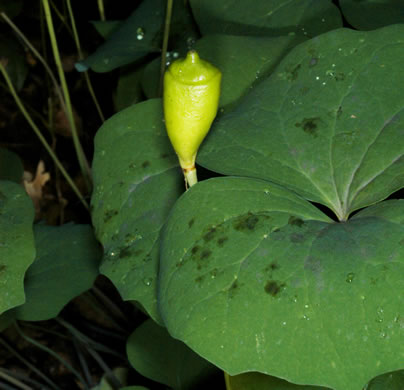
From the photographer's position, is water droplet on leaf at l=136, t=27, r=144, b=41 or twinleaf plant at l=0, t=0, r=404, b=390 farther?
water droplet on leaf at l=136, t=27, r=144, b=41

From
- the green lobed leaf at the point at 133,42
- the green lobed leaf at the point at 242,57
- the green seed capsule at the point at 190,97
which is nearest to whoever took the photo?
the green seed capsule at the point at 190,97

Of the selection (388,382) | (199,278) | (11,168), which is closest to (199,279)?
(199,278)

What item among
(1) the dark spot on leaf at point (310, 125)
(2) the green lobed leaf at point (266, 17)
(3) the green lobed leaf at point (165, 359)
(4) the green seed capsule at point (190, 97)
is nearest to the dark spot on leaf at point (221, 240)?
(4) the green seed capsule at point (190, 97)

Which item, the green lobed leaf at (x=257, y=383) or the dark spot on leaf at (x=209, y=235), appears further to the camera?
the green lobed leaf at (x=257, y=383)

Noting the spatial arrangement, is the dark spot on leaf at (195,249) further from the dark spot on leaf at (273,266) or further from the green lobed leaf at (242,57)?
the green lobed leaf at (242,57)

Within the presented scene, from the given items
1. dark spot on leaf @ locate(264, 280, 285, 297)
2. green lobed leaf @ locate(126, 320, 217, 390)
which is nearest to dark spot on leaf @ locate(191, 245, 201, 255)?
dark spot on leaf @ locate(264, 280, 285, 297)

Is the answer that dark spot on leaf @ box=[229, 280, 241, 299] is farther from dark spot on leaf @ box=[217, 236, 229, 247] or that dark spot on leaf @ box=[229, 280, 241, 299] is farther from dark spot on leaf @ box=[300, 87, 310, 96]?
dark spot on leaf @ box=[300, 87, 310, 96]
